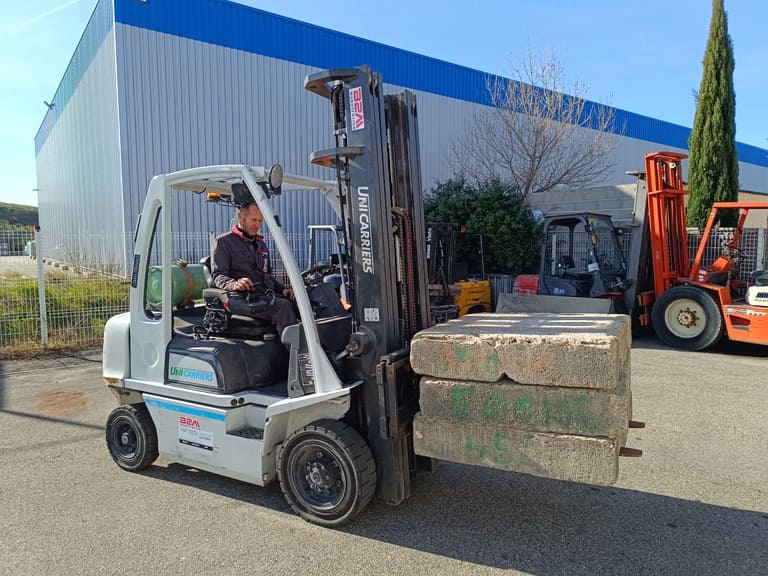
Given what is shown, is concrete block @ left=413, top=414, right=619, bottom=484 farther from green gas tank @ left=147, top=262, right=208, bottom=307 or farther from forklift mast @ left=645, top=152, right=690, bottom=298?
forklift mast @ left=645, top=152, right=690, bottom=298

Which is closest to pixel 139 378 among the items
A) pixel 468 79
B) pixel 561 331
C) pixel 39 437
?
pixel 39 437

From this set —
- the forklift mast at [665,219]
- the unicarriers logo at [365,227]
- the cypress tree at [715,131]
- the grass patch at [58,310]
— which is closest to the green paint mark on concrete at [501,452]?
the unicarriers logo at [365,227]

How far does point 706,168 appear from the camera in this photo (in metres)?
15.1

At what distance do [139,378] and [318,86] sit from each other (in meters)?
2.70

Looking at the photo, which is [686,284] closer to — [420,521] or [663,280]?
[663,280]

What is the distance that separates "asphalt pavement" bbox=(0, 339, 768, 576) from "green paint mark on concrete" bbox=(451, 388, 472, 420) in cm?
85

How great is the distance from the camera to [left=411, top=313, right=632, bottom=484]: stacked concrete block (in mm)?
2992

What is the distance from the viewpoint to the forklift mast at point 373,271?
3709 millimetres

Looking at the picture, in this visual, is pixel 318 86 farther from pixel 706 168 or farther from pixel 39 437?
pixel 706 168

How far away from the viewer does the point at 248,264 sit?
4.43 meters

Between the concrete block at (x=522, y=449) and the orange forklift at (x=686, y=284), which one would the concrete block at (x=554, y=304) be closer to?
the orange forklift at (x=686, y=284)

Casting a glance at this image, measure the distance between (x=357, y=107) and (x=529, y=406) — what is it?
7.05 ft

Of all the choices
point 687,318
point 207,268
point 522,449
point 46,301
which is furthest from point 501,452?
point 46,301

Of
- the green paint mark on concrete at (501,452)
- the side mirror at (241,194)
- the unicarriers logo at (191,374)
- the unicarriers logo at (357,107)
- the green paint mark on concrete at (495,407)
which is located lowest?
the green paint mark on concrete at (501,452)
